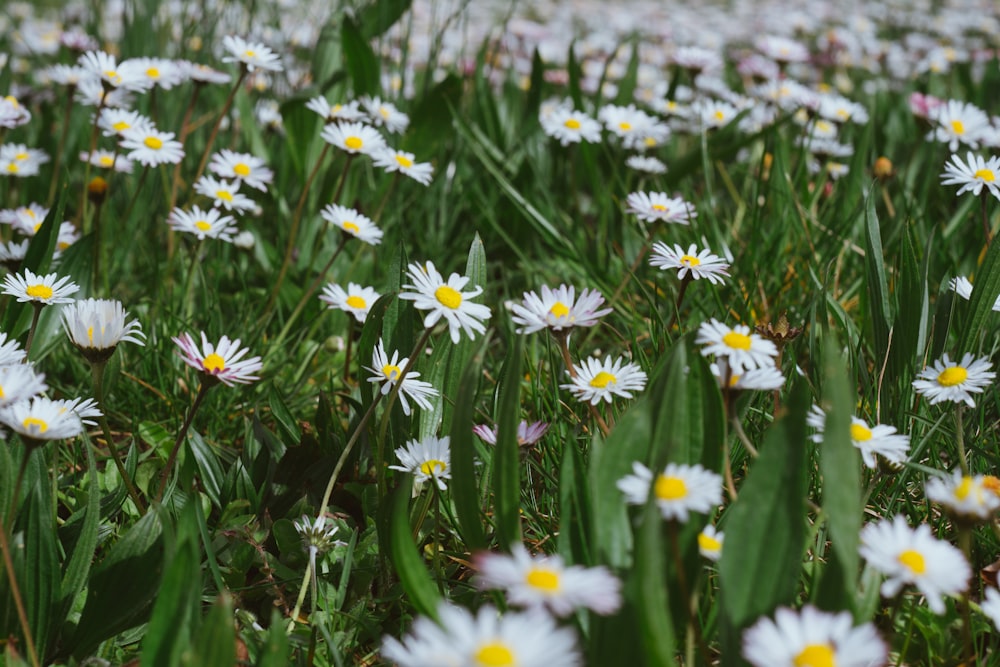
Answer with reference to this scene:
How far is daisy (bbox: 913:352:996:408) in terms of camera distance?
1244 millimetres

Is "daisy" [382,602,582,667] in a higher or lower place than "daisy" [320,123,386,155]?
higher

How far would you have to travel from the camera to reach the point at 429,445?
1.29m

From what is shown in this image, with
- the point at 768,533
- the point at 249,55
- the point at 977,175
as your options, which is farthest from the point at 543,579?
the point at 249,55

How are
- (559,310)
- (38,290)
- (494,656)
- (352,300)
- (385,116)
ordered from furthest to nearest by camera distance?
(385,116) → (352,300) → (38,290) → (559,310) → (494,656)

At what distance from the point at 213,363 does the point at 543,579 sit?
609 mm

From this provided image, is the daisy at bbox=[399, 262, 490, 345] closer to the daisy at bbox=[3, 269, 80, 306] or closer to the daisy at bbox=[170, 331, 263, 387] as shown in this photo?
the daisy at bbox=[170, 331, 263, 387]

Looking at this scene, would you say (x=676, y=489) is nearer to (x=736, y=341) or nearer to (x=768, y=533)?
(x=768, y=533)

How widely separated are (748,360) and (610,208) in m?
1.47

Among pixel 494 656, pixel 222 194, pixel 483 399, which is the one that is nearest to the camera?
pixel 494 656

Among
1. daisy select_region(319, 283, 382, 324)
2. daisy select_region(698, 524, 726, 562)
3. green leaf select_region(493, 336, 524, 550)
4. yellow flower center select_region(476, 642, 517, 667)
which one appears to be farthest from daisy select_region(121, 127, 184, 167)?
yellow flower center select_region(476, 642, 517, 667)

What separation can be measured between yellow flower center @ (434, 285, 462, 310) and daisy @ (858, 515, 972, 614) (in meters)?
0.57

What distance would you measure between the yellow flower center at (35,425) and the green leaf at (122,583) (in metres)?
0.17

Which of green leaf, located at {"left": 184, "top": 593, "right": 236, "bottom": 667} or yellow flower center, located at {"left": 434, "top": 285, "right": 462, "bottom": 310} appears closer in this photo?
green leaf, located at {"left": 184, "top": 593, "right": 236, "bottom": 667}

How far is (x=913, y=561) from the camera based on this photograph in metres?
0.90
